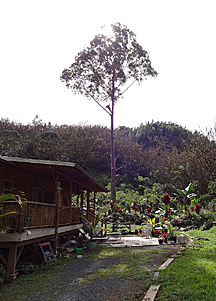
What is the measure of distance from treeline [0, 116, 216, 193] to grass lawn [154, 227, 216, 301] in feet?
33.5

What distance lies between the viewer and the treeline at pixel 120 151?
18914 millimetres

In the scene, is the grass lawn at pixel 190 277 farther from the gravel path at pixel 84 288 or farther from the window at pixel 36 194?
the window at pixel 36 194

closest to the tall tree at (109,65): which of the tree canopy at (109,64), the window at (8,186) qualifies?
the tree canopy at (109,64)

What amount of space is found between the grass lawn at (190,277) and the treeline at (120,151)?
402 inches

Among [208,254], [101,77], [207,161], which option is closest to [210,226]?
[208,254]

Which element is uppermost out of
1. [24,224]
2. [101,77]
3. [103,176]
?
[101,77]

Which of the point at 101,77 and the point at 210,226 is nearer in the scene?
the point at 210,226

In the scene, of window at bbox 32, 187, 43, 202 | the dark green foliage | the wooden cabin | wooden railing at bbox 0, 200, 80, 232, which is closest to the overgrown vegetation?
the wooden cabin

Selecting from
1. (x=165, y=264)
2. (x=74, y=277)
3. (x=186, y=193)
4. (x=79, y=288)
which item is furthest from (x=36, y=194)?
(x=186, y=193)

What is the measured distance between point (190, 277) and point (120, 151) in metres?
32.3

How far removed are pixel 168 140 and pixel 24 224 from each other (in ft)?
129

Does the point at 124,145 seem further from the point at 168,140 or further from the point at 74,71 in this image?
the point at 74,71

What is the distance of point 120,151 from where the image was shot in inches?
1479

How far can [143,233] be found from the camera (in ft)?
47.9
